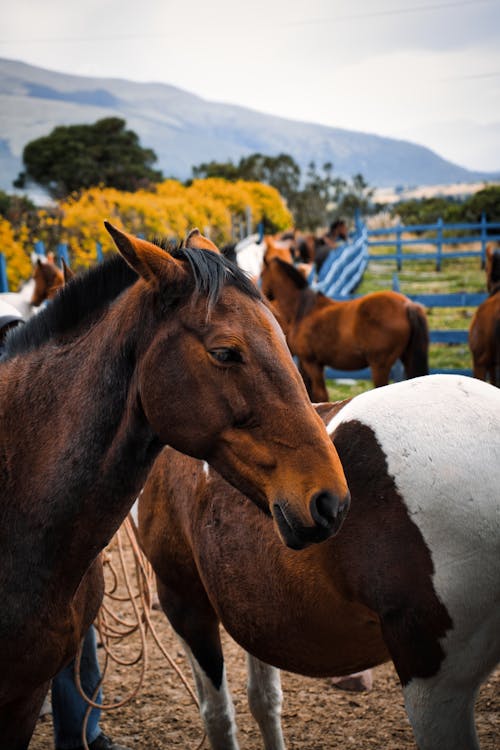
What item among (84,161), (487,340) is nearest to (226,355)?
(487,340)

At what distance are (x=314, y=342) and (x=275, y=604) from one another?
657cm

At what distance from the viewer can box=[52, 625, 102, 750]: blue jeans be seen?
2.80 meters

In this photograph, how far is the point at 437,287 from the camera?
16.9 metres

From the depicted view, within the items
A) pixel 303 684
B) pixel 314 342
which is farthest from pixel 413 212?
pixel 303 684

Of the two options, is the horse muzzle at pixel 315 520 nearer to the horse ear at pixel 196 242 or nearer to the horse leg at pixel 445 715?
the horse leg at pixel 445 715

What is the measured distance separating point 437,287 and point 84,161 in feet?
69.1

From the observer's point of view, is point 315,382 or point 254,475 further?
point 315,382

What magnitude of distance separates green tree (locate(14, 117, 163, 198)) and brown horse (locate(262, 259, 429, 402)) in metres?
25.1

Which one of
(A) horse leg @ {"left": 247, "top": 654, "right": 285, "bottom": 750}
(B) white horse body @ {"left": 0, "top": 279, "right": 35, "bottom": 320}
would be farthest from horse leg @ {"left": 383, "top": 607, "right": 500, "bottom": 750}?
(B) white horse body @ {"left": 0, "top": 279, "right": 35, "bottom": 320}

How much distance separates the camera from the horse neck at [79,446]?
5.30 feet

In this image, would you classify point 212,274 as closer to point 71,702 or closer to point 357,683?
point 71,702

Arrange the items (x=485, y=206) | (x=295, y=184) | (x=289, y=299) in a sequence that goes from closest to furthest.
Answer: (x=289, y=299), (x=485, y=206), (x=295, y=184)

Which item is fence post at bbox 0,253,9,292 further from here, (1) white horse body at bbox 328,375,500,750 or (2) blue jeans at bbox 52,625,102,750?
(1) white horse body at bbox 328,375,500,750

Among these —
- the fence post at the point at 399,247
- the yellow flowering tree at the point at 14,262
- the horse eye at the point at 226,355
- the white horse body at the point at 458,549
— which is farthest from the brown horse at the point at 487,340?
the fence post at the point at 399,247
